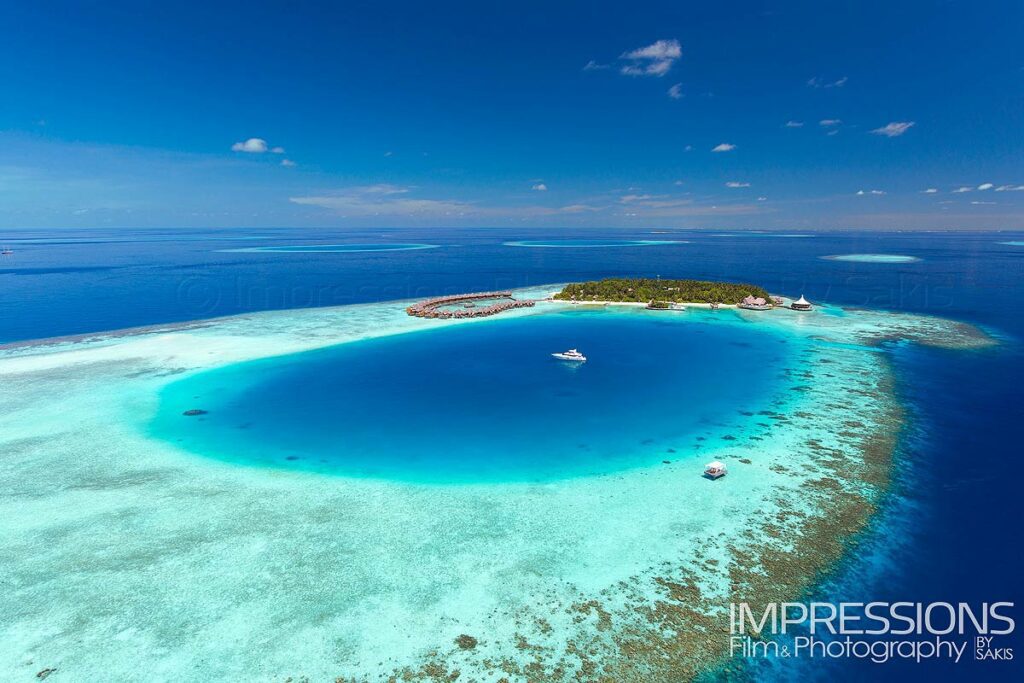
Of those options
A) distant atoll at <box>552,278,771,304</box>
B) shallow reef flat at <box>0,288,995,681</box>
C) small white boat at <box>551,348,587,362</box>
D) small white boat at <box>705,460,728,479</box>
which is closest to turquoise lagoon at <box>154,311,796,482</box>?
small white boat at <box>551,348,587,362</box>

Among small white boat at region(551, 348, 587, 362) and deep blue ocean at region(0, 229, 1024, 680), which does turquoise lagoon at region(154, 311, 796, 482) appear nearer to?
small white boat at region(551, 348, 587, 362)

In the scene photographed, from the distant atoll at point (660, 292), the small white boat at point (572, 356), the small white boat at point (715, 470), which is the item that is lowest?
the small white boat at point (715, 470)

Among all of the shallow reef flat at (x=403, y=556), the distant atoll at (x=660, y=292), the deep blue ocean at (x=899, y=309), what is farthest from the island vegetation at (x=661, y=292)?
the shallow reef flat at (x=403, y=556)

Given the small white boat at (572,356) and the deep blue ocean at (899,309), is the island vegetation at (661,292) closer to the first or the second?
the deep blue ocean at (899,309)

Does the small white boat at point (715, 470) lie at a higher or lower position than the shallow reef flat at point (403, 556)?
higher

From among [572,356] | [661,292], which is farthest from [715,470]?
[661,292]

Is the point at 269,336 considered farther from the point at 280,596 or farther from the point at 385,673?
the point at 385,673

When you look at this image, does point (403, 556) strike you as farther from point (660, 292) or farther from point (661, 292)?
point (661, 292)
